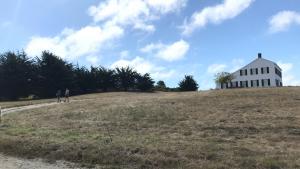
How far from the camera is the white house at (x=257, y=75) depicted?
11169 centimetres

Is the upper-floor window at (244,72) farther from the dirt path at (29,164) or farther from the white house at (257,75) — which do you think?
the dirt path at (29,164)

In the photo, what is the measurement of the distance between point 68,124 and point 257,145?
35.5 feet

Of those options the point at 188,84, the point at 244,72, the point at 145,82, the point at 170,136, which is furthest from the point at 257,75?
the point at 170,136

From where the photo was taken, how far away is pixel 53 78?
230ft

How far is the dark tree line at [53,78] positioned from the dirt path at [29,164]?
52946 millimetres

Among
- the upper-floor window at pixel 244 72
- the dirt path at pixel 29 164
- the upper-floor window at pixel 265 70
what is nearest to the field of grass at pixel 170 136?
the dirt path at pixel 29 164

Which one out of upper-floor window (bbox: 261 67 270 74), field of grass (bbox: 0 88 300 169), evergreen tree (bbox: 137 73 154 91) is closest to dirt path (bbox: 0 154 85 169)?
field of grass (bbox: 0 88 300 169)

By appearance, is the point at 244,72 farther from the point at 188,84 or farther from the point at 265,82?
the point at 188,84

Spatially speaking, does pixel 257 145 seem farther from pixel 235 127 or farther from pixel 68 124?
pixel 68 124

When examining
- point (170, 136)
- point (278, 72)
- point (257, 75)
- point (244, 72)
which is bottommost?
point (170, 136)

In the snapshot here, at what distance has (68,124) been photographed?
2397 centimetres

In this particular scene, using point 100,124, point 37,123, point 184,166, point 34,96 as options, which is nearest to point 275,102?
point 100,124

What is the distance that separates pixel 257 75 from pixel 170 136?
9797 centimetres

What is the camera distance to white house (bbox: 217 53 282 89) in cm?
11169
